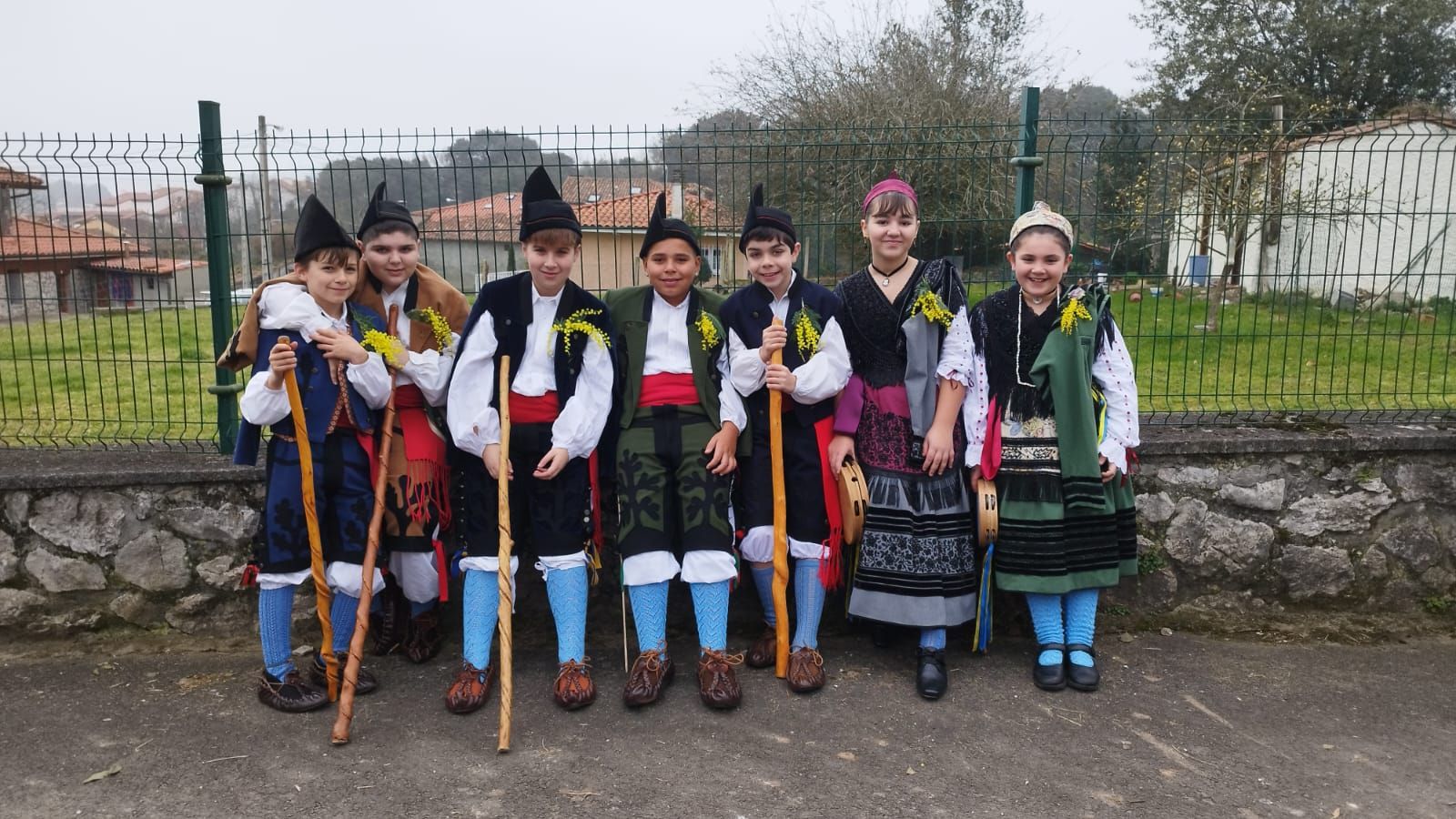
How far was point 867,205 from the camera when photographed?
3.72 metres

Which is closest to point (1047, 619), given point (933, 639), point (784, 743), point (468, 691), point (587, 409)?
point (933, 639)

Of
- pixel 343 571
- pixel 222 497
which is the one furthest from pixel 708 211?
pixel 222 497

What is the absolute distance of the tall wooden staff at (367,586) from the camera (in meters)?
3.32

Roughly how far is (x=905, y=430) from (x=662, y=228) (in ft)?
3.77

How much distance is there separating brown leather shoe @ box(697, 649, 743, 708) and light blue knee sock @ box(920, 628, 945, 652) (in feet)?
2.32

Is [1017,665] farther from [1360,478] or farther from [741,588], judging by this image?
[1360,478]

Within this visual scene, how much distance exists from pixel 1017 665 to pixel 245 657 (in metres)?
3.08

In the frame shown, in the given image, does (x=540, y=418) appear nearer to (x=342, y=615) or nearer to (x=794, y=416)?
(x=794, y=416)

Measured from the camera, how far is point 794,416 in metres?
3.79

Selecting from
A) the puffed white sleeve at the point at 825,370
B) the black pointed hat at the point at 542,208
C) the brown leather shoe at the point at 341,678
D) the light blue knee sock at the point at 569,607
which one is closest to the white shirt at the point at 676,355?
the puffed white sleeve at the point at 825,370

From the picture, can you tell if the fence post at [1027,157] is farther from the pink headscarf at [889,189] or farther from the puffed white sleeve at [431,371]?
the puffed white sleeve at [431,371]

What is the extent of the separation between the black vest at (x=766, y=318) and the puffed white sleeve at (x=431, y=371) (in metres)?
1.01

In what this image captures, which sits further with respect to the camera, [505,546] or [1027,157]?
[1027,157]

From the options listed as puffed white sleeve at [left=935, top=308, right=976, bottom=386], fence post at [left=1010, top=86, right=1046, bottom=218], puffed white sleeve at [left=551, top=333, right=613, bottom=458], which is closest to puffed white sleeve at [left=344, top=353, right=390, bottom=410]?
puffed white sleeve at [left=551, top=333, right=613, bottom=458]
